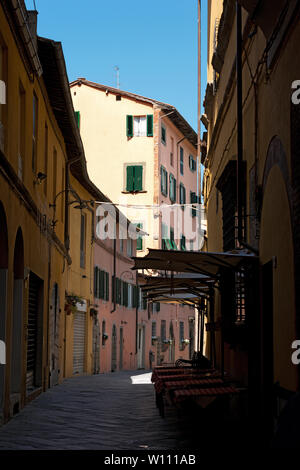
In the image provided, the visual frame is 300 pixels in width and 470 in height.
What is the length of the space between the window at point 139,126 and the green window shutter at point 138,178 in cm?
177

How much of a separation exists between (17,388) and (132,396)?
432 centimetres

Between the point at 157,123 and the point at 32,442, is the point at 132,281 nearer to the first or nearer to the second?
the point at 157,123

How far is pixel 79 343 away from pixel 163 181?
17241 mm

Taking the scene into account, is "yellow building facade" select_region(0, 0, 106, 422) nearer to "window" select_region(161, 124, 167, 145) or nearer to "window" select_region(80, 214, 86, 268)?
"window" select_region(80, 214, 86, 268)

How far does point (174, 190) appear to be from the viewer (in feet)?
148

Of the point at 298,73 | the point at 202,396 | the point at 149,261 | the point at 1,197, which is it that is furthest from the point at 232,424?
the point at 298,73

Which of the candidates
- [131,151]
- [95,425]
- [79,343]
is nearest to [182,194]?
[131,151]

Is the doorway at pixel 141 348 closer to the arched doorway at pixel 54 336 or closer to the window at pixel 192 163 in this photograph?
the window at pixel 192 163

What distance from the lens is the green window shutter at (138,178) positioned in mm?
41406

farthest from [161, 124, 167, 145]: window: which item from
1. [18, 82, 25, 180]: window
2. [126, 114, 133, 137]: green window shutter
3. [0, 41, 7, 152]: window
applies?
[0, 41, 7, 152]: window

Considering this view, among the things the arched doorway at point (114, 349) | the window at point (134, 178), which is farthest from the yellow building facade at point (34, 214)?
the window at point (134, 178)

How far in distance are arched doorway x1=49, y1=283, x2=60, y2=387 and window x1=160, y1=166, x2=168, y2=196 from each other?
2243 cm

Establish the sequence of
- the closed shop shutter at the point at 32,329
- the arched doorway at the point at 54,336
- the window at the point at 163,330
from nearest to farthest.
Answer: the closed shop shutter at the point at 32,329 → the arched doorway at the point at 54,336 → the window at the point at 163,330

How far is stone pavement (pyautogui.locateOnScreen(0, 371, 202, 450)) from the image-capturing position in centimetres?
913
